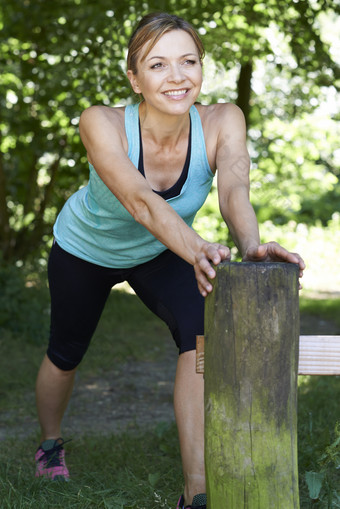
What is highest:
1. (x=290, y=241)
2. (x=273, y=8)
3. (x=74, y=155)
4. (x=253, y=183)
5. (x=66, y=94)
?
(x=273, y=8)

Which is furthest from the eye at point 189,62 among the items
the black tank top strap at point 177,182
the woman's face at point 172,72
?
the black tank top strap at point 177,182

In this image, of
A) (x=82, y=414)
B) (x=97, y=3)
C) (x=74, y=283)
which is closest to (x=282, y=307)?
(x=74, y=283)

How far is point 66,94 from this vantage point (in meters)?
7.06

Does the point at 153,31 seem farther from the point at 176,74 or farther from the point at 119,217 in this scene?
the point at 119,217

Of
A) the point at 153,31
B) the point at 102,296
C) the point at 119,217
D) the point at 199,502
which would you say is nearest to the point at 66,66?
the point at 102,296

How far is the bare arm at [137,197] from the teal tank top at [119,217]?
14cm

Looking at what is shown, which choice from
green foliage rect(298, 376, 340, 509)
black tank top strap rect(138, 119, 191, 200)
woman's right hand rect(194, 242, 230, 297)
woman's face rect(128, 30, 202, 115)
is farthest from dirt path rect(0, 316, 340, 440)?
A: woman's right hand rect(194, 242, 230, 297)

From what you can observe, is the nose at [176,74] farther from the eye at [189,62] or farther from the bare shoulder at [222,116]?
the bare shoulder at [222,116]

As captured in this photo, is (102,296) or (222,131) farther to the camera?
(102,296)

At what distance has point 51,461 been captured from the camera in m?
3.19

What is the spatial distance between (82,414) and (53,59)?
4.07m

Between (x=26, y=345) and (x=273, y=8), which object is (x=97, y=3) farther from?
(x=26, y=345)

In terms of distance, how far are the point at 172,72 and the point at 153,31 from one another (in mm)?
158

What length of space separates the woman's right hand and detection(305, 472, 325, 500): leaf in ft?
2.87
